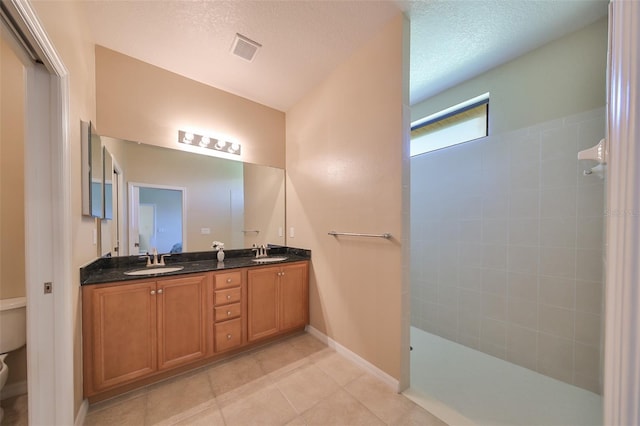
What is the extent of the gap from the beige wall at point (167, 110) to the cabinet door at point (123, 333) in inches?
55.0

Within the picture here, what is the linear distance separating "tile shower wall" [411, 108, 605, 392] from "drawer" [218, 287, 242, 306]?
2.07 m

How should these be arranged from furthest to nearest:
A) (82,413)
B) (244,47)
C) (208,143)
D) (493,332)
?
(208,143) → (493,332) → (244,47) → (82,413)

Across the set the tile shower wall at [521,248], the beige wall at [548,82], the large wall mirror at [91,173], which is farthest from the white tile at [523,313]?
the large wall mirror at [91,173]

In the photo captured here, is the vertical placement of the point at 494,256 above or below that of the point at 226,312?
above

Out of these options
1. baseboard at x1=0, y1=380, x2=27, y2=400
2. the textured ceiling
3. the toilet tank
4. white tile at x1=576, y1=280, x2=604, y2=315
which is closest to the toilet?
the toilet tank

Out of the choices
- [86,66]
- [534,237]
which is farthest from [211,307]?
[534,237]

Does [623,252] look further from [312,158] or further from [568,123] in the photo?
[312,158]

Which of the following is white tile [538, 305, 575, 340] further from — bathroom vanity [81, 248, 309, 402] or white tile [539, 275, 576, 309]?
bathroom vanity [81, 248, 309, 402]

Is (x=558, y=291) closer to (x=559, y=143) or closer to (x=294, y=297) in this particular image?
(x=559, y=143)

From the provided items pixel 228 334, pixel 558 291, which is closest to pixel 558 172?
pixel 558 291

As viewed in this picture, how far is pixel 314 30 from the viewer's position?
1846mm

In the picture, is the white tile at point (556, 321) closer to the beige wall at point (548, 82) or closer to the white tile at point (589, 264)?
the white tile at point (589, 264)

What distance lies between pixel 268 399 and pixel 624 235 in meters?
2.00

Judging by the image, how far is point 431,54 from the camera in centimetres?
209
